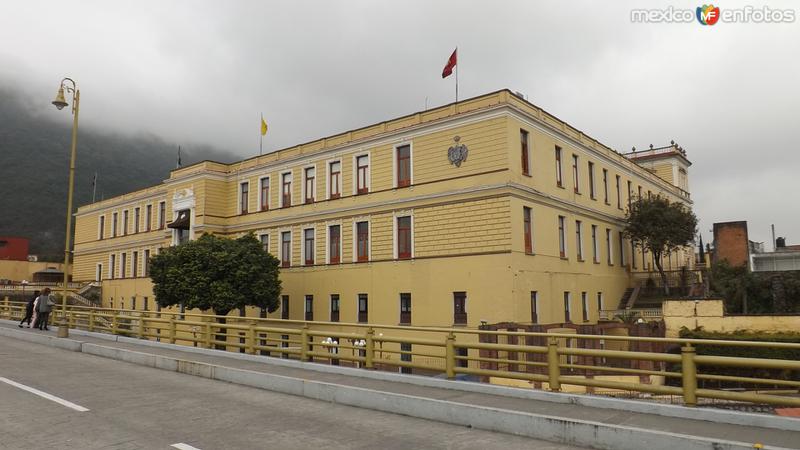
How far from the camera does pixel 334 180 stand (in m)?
35.8

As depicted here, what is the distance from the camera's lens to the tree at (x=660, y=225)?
120 ft

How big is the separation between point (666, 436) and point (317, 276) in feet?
98.2

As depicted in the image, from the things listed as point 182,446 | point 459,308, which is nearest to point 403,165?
point 459,308

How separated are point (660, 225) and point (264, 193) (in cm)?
2731

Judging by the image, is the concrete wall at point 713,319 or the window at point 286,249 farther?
the window at point 286,249

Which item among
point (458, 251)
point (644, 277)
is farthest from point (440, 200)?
point (644, 277)

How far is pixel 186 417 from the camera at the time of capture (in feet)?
30.5

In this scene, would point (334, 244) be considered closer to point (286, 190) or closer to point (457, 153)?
point (286, 190)

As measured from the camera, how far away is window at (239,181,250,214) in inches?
1661

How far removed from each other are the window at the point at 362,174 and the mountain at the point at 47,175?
281 feet

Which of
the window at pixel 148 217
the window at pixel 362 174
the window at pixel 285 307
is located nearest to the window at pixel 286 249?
the window at pixel 285 307

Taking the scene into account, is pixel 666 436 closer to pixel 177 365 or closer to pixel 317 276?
pixel 177 365

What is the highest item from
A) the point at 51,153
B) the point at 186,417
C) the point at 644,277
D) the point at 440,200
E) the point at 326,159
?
the point at 51,153

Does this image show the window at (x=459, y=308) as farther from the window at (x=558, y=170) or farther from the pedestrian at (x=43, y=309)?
the pedestrian at (x=43, y=309)
